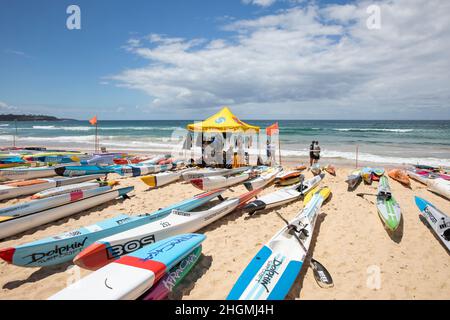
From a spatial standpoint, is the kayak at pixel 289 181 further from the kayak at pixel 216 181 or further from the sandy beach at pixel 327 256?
the sandy beach at pixel 327 256

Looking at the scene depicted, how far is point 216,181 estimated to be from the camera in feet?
25.6

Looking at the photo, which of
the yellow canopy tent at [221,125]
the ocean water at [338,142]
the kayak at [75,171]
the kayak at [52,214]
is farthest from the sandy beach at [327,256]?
the ocean water at [338,142]

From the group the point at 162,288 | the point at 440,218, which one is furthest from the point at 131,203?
the point at 440,218

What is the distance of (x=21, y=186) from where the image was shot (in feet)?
23.4

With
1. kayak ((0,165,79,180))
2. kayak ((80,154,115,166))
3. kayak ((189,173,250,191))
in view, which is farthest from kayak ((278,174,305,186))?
kayak ((80,154,115,166))

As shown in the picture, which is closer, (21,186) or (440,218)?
(440,218)

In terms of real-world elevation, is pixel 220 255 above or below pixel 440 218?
below

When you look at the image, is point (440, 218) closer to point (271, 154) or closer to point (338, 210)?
point (338, 210)

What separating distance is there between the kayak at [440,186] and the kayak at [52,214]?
9.38m

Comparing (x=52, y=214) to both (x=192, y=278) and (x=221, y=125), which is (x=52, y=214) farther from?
(x=221, y=125)

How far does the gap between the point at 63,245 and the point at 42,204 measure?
2.41m
